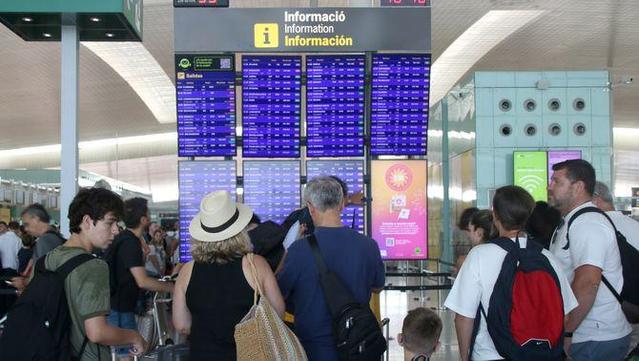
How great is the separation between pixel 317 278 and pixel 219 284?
525mm

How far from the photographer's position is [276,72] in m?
7.66

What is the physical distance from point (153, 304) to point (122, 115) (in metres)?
30.9

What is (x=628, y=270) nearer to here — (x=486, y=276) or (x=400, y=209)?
(x=486, y=276)

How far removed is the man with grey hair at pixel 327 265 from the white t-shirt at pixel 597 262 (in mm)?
1020

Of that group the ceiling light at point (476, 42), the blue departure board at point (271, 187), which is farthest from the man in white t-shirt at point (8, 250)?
the ceiling light at point (476, 42)

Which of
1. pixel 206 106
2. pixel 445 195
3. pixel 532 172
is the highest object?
pixel 206 106

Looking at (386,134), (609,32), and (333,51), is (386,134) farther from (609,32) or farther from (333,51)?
(609,32)

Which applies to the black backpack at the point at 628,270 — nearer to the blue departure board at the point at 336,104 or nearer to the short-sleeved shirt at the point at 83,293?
the short-sleeved shirt at the point at 83,293

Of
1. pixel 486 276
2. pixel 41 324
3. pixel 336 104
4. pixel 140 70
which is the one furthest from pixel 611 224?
pixel 140 70

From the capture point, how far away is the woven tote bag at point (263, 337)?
3.07 meters

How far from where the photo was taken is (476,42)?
2506cm

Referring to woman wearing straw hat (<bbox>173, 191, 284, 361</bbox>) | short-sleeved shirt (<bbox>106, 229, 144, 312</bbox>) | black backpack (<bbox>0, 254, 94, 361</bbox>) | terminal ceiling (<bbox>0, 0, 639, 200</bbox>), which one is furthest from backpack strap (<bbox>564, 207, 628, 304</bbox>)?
terminal ceiling (<bbox>0, 0, 639, 200</bbox>)

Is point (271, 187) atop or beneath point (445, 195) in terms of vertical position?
atop

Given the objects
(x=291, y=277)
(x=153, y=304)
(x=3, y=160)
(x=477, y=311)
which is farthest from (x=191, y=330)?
(x=3, y=160)
